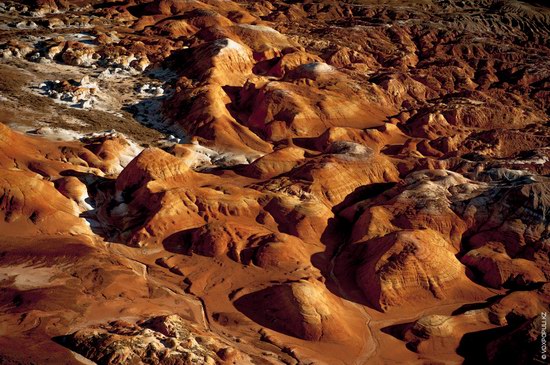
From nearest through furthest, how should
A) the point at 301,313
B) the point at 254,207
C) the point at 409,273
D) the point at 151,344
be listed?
the point at 151,344 < the point at 301,313 < the point at 409,273 < the point at 254,207

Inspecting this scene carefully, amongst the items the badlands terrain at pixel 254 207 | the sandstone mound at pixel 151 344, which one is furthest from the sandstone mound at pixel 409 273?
the sandstone mound at pixel 151 344

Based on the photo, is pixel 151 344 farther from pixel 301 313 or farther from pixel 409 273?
pixel 409 273

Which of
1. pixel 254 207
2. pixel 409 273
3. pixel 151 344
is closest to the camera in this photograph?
pixel 151 344

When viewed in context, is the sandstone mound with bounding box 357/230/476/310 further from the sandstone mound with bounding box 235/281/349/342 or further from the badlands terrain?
the sandstone mound with bounding box 235/281/349/342

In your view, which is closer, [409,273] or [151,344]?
[151,344]

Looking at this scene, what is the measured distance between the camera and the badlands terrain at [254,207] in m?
20.1

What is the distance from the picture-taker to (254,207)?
28.0m

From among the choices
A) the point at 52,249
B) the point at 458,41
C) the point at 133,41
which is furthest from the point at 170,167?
the point at 458,41

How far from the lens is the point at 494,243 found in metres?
26.4

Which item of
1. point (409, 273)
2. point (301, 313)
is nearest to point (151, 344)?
point (301, 313)

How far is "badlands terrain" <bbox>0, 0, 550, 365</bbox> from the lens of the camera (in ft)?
66.0

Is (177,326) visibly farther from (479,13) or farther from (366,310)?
(479,13)

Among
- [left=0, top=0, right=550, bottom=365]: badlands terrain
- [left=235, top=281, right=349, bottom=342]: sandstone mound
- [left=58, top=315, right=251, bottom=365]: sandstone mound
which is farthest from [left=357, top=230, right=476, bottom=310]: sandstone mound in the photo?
[left=58, top=315, right=251, bottom=365]: sandstone mound

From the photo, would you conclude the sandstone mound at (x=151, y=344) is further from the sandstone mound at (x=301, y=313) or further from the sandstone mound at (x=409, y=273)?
the sandstone mound at (x=409, y=273)
